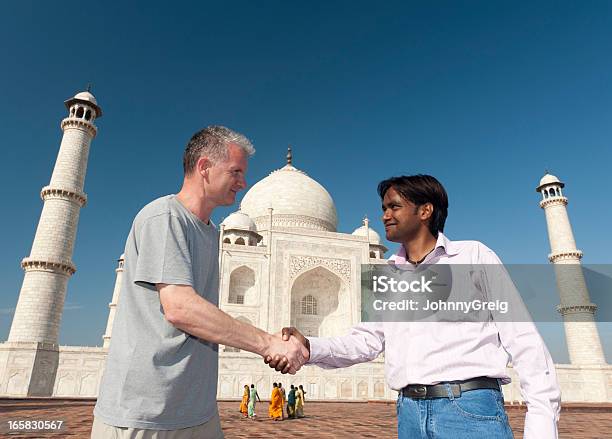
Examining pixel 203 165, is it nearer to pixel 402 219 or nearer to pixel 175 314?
pixel 175 314

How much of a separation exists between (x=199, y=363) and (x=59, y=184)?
18638 millimetres

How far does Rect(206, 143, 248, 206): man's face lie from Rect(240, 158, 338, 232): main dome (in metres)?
26.6

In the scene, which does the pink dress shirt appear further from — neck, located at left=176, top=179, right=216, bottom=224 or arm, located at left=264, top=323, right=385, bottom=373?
neck, located at left=176, top=179, right=216, bottom=224

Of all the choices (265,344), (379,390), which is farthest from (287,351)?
(379,390)

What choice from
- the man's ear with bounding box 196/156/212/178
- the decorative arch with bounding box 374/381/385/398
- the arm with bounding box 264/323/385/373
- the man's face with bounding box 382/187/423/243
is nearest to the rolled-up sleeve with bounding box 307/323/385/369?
the arm with bounding box 264/323/385/373

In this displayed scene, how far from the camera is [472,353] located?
1.69 m

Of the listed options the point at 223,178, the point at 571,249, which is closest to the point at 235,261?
the point at 571,249

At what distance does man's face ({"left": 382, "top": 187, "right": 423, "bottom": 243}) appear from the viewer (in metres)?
2.09

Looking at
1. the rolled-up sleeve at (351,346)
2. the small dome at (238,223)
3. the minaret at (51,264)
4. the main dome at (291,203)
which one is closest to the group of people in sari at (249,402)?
the rolled-up sleeve at (351,346)

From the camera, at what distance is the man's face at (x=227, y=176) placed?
1.92 m

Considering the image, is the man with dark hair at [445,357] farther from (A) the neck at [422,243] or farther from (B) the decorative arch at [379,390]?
(B) the decorative arch at [379,390]

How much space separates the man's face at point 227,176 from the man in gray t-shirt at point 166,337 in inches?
6.7

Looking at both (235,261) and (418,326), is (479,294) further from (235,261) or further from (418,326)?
(235,261)

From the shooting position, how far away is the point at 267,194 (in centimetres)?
3127
